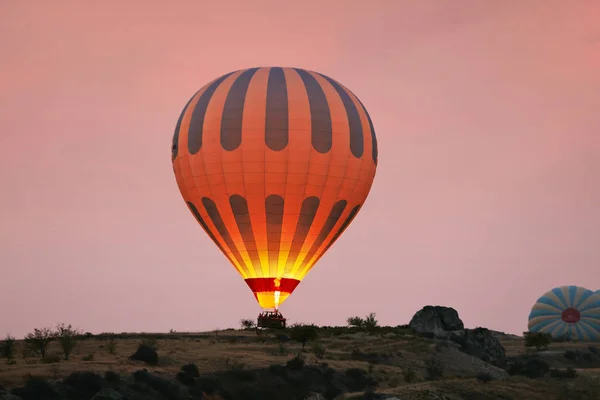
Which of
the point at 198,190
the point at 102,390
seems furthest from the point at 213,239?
the point at 102,390

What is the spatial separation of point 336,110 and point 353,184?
531 centimetres

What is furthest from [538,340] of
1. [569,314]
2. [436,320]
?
[569,314]

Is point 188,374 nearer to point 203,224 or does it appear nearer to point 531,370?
point 531,370

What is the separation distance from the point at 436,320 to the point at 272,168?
1860 cm

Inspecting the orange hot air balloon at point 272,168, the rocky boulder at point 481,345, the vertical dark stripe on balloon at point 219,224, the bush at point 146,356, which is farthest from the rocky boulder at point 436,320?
the bush at point 146,356

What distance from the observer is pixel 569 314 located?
326ft

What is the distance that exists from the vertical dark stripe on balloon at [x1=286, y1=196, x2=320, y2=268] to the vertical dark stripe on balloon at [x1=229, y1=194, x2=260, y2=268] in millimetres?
2554

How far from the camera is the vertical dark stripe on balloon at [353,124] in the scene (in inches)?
2628

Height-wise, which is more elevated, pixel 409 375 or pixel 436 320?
pixel 436 320

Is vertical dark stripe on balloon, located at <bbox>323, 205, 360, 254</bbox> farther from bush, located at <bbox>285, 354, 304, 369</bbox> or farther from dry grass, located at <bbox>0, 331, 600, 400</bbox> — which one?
bush, located at <bbox>285, 354, 304, 369</bbox>

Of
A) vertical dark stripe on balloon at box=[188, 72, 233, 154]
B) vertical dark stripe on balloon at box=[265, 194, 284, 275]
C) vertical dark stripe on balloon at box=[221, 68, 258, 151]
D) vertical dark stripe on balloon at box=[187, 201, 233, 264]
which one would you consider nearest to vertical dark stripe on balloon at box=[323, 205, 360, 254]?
vertical dark stripe on balloon at box=[265, 194, 284, 275]

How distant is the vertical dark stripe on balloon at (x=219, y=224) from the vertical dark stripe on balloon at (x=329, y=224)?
4.89 meters

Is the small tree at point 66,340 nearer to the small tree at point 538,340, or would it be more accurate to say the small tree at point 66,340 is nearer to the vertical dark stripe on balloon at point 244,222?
the vertical dark stripe on balloon at point 244,222

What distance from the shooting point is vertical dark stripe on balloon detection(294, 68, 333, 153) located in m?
64.7
